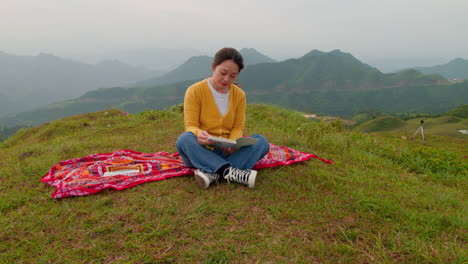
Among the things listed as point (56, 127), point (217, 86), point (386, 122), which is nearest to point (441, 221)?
point (217, 86)

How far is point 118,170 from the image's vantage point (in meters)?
3.78

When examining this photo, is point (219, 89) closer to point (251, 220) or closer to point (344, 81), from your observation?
point (251, 220)

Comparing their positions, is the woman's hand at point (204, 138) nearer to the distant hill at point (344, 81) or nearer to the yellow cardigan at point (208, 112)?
the yellow cardigan at point (208, 112)

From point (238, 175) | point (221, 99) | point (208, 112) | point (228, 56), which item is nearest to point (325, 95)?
point (221, 99)

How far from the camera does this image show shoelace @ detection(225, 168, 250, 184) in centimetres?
322

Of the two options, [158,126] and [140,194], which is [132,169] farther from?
[158,126]

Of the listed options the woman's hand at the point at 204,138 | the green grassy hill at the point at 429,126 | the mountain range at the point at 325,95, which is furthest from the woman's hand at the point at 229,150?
the mountain range at the point at 325,95

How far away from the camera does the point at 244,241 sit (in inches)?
93.1

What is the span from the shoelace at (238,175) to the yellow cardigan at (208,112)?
617 mm

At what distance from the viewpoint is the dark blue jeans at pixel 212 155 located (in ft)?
10.8

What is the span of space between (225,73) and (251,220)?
185 centimetres

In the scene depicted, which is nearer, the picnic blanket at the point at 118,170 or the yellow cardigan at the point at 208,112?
the picnic blanket at the point at 118,170

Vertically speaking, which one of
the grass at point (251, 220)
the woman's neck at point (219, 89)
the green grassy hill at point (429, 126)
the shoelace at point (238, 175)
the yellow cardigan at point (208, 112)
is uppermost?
the woman's neck at point (219, 89)

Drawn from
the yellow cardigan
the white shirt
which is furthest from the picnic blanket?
the white shirt
